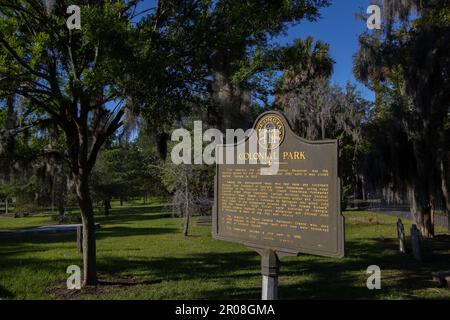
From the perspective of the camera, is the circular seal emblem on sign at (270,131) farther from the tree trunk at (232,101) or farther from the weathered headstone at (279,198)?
the tree trunk at (232,101)

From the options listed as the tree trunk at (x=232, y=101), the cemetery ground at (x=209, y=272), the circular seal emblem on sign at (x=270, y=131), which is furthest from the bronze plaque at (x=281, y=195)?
the cemetery ground at (x=209, y=272)

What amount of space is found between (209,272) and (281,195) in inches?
234

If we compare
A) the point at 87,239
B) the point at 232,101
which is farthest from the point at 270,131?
the point at 87,239

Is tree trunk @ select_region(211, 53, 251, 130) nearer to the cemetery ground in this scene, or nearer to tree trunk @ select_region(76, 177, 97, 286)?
the cemetery ground

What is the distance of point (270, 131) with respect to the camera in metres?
5.91

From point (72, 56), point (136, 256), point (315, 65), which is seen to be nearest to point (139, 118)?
point (72, 56)

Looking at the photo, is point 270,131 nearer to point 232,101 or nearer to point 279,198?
point 279,198

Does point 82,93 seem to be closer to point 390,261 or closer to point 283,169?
point 283,169

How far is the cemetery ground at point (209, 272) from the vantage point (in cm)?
863

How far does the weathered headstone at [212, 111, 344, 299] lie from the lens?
5230mm

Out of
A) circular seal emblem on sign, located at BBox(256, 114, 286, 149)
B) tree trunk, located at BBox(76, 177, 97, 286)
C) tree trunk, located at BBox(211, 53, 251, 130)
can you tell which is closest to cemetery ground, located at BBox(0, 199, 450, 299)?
tree trunk, located at BBox(76, 177, 97, 286)

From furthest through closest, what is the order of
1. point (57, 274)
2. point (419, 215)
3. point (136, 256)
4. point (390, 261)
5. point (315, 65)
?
point (315, 65) → point (419, 215) → point (136, 256) → point (390, 261) → point (57, 274)

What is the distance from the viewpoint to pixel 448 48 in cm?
1460

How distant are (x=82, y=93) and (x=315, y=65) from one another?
68.4 ft
